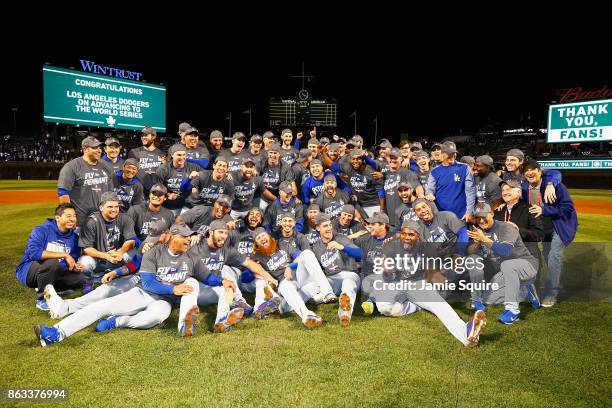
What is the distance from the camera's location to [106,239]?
6.41m

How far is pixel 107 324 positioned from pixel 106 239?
1.73 m

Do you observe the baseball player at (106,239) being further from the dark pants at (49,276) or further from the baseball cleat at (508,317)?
the baseball cleat at (508,317)

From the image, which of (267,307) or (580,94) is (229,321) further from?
(580,94)

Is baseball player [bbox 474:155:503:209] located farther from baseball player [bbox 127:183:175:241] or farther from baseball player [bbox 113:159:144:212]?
baseball player [bbox 113:159:144:212]

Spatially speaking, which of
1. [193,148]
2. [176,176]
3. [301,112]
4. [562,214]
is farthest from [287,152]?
[301,112]

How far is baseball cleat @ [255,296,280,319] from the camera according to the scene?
17.9 feet

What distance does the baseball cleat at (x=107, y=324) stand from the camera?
5000 mm

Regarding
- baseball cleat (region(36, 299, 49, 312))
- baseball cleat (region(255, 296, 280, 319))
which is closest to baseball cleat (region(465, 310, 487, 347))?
baseball cleat (region(255, 296, 280, 319))

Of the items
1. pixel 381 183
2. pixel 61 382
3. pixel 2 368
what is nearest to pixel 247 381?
pixel 61 382

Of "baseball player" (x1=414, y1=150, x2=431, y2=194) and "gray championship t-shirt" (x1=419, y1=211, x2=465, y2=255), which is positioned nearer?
"gray championship t-shirt" (x1=419, y1=211, x2=465, y2=255)

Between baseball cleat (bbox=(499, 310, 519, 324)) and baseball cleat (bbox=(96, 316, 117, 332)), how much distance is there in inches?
177

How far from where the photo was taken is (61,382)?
377 centimetres

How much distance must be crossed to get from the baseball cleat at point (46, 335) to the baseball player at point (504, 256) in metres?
4.82

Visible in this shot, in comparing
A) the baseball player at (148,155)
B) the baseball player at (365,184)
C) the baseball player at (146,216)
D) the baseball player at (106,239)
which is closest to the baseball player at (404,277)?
the baseball player at (365,184)
